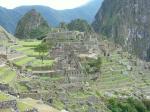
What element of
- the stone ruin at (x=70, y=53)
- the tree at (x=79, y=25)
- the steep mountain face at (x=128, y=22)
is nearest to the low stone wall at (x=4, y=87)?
the stone ruin at (x=70, y=53)

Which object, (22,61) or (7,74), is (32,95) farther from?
(22,61)

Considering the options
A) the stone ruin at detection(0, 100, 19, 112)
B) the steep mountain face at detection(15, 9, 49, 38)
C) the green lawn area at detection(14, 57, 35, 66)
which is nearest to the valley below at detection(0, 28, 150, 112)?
the green lawn area at detection(14, 57, 35, 66)

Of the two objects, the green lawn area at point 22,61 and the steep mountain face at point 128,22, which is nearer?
the green lawn area at point 22,61

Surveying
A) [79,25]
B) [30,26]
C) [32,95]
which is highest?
[79,25]

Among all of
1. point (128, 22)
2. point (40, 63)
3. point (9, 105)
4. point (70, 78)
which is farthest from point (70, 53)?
point (128, 22)

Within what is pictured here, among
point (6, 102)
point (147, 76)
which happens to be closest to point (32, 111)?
point (6, 102)

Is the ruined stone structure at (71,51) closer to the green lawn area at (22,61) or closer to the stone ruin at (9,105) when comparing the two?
the green lawn area at (22,61)

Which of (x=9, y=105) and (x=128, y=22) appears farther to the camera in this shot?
(x=128, y=22)
